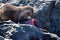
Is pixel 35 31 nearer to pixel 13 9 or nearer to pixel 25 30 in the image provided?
pixel 25 30

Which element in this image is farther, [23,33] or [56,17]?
[56,17]

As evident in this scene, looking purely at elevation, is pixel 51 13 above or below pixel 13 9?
below

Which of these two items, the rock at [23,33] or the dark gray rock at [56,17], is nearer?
the rock at [23,33]

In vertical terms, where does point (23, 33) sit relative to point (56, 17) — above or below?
above

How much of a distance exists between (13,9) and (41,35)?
924mm

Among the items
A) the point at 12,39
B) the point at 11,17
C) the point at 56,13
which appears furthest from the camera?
the point at 56,13

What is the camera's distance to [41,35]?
10.3 feet

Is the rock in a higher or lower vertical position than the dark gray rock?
higher

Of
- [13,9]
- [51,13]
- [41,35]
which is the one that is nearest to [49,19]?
[51,13]

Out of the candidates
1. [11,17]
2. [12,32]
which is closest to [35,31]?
[12,32]

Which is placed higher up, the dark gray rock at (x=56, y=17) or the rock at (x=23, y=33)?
the rock at (x=23, y=33)

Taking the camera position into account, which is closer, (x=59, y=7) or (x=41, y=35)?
(x=41, y=35)

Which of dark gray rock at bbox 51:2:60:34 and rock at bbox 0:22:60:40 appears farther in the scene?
dark gray rock at bbox 51:2:60:34

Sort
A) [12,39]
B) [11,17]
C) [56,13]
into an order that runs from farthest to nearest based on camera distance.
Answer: [56,13] < [11,17] < [12,39]
